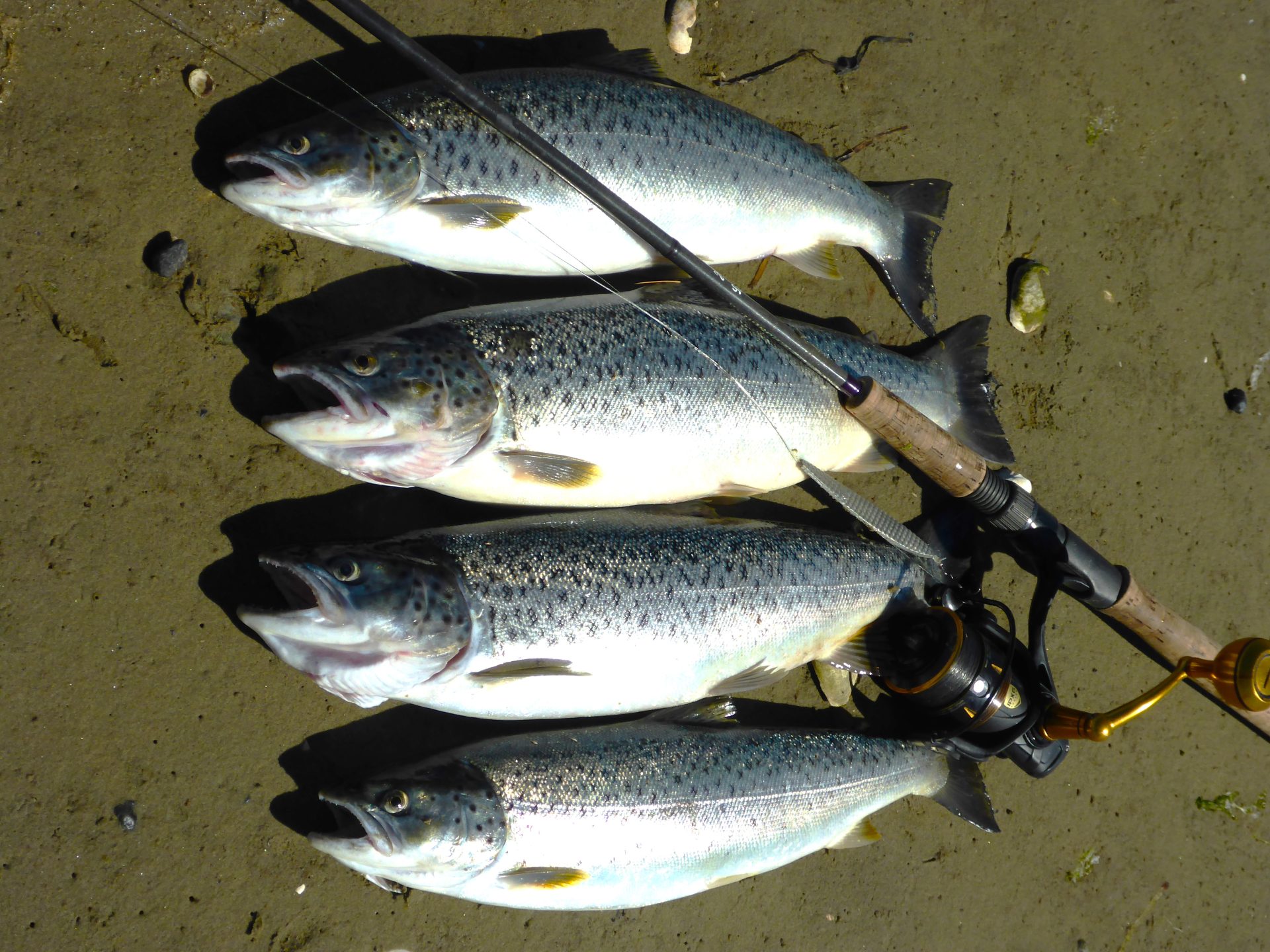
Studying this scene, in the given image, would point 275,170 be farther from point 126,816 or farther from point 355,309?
point 126,816

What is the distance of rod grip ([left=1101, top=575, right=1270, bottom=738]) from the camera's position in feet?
10.9

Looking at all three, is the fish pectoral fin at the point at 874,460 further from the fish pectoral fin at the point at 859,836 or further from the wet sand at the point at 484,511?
the fish pectoral fin at the point at 859,836

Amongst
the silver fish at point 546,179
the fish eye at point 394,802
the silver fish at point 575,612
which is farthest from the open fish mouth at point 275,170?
the fish eye at point 394,802

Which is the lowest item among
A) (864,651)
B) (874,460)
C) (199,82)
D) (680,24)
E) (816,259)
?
(864,651)

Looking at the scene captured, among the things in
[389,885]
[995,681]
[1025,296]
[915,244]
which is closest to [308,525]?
[389,885]

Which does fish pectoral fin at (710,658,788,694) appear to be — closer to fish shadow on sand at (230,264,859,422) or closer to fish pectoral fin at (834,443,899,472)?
fish pectoral fin at (834,443,899,472)

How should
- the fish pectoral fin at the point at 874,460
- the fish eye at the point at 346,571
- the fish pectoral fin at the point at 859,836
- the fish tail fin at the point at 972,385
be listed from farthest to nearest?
1. the fish tail fin at the point at 972,385
2. the fish pectoral fin at the point at 874,460
3. the fish pectoral fin at the point at 859,836
4. the fish eye at the point at 346,571

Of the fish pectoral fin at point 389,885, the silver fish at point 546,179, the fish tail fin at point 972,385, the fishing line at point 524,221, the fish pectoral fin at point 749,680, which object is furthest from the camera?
the fish tail fin at point 972,385

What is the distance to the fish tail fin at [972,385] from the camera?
11.3 ft

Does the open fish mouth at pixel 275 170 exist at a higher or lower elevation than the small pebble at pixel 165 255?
higher

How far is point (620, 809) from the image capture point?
267 cm

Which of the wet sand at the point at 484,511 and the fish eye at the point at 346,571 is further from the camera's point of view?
the wet sand at the point at 484,511

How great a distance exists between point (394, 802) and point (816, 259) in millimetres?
2526

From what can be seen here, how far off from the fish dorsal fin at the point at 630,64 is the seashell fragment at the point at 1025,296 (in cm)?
190
